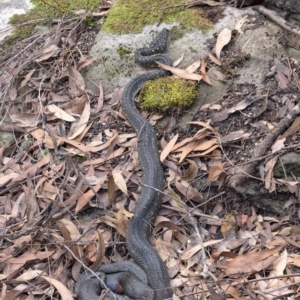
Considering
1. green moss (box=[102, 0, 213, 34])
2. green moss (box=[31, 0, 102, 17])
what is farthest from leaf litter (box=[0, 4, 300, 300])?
green moss (box=[31, 0, 102, 17])

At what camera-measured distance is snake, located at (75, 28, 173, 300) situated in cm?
468

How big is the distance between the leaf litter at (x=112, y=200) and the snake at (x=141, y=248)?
0.12m

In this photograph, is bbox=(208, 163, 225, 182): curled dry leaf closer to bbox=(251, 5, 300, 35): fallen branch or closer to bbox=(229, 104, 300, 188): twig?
bbox=(229, 104, 300, 188): twig

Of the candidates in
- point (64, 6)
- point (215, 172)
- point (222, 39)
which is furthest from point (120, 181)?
point (64, 6)

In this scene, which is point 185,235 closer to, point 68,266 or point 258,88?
point 68,266

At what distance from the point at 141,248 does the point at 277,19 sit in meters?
3.28

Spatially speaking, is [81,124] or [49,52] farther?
[49,52]

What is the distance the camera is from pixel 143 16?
691cm

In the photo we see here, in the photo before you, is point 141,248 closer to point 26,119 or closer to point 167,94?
point 167,94

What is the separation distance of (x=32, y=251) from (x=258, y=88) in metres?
3.03

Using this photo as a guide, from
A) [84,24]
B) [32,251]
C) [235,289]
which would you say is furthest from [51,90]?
[235,289]

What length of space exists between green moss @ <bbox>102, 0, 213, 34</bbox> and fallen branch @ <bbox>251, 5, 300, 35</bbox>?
66 centimetres

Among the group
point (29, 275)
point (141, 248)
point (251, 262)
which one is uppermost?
point (29, 275)

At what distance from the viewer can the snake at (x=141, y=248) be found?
468 cm
